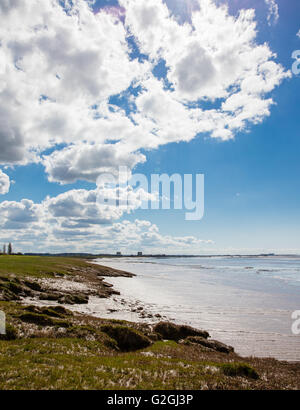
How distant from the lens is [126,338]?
1811 cm

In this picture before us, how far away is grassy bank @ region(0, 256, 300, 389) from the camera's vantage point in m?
10.4

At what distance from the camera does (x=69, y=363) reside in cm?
1191

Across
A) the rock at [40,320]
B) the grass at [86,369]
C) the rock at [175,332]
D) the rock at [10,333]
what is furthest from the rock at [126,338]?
the rock at [10,333]

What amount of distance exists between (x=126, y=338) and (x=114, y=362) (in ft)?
17.3

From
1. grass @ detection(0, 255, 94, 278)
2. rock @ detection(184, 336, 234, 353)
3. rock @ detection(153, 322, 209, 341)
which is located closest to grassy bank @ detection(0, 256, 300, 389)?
rock @ detection(184, 336, 234, 353)

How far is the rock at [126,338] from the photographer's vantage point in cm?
1776

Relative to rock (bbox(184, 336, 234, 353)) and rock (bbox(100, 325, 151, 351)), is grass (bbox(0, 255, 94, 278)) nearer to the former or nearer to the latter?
rock (bbox(100, 325, 151, 351))

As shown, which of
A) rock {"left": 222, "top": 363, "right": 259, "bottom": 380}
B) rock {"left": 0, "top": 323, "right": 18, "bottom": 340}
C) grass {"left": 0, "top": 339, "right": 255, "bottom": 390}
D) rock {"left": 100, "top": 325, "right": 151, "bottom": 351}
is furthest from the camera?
rock {"left": 100, "top": 325, "right": 151, "bottom": 351}

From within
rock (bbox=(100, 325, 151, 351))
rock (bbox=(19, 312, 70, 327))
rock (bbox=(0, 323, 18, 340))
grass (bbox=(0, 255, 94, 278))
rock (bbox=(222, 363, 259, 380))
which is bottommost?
grass (bbox=(0, 255, 94, 278))

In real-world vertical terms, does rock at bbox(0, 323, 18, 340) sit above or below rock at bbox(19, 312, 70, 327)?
above

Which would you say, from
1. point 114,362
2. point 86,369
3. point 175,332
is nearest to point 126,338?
point 114,362

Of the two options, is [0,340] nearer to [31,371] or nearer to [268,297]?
[31,371]
